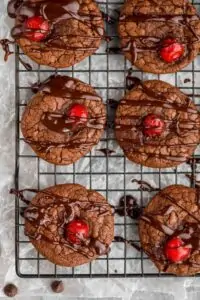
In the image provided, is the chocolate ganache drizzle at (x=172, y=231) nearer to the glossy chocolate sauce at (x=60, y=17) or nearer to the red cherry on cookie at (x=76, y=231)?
the red cherry on cookie at (x=76, y=231)

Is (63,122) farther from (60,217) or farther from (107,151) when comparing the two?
(60,217)

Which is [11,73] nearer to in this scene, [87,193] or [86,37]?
[86,37]

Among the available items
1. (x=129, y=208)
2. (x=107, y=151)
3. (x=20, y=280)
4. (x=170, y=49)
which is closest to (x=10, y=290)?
(x=20, y=280)

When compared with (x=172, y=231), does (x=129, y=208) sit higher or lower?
higher

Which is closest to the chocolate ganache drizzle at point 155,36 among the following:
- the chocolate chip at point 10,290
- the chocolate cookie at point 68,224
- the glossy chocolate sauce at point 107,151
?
the glossy chocolate sauce at point 107,151

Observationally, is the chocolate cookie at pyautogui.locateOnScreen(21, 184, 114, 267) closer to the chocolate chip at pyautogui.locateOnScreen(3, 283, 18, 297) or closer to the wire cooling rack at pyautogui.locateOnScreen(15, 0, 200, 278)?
the wire cooling rack at pyautogui.locateOnScreen(15, 0, 200, 278)

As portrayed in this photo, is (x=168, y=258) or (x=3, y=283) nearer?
(x=168, y=258)

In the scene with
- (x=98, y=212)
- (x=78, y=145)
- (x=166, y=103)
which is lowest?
(x=98, y=212)

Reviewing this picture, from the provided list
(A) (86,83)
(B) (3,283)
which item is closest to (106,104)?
(A) (86,83)
